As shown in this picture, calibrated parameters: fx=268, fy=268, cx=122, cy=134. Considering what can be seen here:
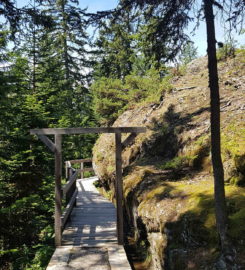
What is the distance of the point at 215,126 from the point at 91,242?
4.74m

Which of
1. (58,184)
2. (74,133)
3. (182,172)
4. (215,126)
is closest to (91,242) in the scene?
(58,184)

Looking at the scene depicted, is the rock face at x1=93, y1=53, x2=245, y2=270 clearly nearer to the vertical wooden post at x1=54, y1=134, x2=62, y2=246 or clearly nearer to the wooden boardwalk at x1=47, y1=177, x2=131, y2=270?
the wooden boardwalk at x1=47, y1=177, x2=131, y2=270

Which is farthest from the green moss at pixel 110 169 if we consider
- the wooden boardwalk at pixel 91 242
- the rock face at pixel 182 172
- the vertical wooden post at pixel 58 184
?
the vertical wooden post at pixel 58 184

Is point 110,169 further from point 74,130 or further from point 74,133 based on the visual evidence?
point 74,130

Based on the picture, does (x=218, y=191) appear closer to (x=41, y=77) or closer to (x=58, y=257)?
(x=58, y=257)

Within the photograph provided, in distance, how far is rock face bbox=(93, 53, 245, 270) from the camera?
4.77 metres

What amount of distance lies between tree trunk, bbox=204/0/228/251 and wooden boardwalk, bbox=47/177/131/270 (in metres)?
2.37

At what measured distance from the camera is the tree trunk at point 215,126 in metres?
4.49

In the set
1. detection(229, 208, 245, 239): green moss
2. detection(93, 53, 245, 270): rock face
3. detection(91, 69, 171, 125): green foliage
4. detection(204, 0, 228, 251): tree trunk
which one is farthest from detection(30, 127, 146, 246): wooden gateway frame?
detection(91, 69, 171, 125): green foliage

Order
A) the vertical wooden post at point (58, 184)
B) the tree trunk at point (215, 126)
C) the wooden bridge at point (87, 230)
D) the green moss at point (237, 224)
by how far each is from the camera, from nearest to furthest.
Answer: the green moss at point (237, 224) → the tree trunk at point (215, 126) → the wooden bridge at point (87, 230) → the vertical wooden post at point (58, 184)

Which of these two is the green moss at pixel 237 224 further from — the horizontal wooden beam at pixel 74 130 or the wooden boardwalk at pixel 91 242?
the horizontal wooden beam at pixel 74 130

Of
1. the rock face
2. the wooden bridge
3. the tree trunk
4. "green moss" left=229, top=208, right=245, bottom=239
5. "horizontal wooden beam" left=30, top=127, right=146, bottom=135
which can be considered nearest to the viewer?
"green moss" left=229, top=208, right=245, bottom=239

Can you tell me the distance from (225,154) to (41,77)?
13.4 metres

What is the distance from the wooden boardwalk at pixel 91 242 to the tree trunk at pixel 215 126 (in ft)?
7.76
